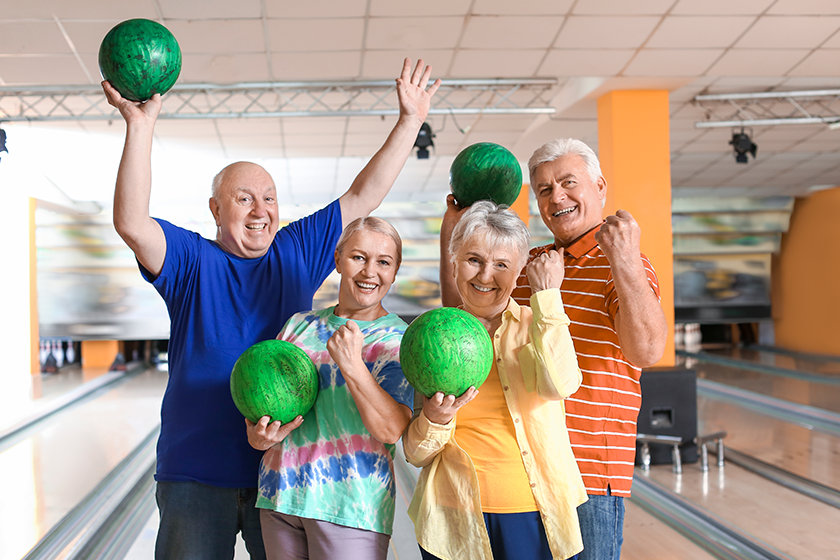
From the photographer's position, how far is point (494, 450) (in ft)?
3.91

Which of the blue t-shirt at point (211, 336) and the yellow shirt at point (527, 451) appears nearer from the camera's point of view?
the yellow shirt at point (527, 451)

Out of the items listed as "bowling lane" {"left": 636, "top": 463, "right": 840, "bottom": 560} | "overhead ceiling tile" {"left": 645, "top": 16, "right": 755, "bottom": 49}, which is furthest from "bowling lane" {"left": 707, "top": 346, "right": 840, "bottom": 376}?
"overhead ceiling tile" {"left": 645, "top": 16, "right": 755, "bottom": 49}

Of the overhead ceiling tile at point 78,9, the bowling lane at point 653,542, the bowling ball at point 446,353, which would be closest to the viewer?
the bowling ball at point 446,353

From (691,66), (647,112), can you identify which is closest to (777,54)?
(691,66)

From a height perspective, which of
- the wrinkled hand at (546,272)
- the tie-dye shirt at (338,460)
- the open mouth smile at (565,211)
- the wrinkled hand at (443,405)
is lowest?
the tie-dye shirt at (338,460)

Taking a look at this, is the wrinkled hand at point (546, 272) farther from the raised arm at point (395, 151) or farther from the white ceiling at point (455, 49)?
the white ceiling at point (455, 49)

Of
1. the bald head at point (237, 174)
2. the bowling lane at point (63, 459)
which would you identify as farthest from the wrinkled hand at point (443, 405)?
the bowling lane at point (63, 459)

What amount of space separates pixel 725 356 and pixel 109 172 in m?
8.89

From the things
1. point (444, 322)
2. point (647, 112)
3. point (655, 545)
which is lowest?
point (655, 545)

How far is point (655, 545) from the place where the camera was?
294 cm

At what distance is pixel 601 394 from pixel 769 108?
5.34 m

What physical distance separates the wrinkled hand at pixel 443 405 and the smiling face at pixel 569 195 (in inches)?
19.6

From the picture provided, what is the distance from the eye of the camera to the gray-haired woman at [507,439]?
45.5 inches

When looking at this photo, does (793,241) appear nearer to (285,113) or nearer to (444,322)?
(285,113)
